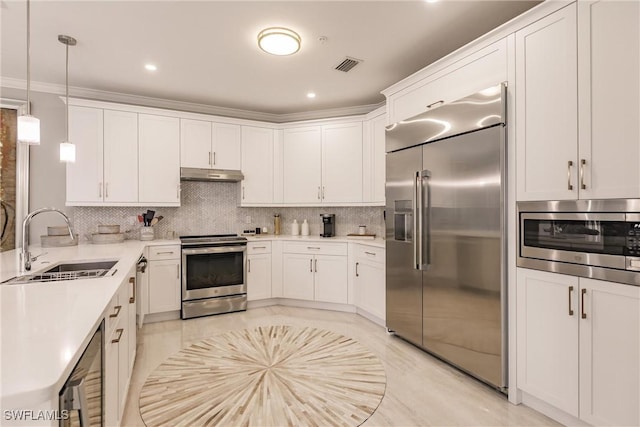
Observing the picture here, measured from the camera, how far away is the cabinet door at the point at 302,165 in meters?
4.45

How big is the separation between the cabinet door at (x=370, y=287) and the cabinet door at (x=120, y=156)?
110 inches

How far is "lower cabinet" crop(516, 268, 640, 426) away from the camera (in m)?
1.63

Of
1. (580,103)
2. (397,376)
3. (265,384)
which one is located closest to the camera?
(580,103)

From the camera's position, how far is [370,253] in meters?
3.67

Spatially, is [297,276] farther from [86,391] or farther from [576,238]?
[86,391]

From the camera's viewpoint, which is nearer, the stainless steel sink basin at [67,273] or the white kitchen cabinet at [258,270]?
the stainless steel sink basin at [67,273]

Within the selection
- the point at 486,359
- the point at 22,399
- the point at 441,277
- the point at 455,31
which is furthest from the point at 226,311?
the point at 455,31

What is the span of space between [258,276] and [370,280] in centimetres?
147

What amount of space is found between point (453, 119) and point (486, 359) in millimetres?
1745

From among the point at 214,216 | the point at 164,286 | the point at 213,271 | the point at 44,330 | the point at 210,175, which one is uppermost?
the point at 210,175

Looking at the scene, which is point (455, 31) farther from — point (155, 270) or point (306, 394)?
point (155, 270)

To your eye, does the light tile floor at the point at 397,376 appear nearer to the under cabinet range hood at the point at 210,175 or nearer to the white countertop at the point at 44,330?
the white countertop at the point at 44,330

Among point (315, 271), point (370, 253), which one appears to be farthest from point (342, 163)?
point (315, 271)

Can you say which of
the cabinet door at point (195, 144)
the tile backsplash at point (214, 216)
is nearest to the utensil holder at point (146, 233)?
the tile backsplash at point (214, 216)
